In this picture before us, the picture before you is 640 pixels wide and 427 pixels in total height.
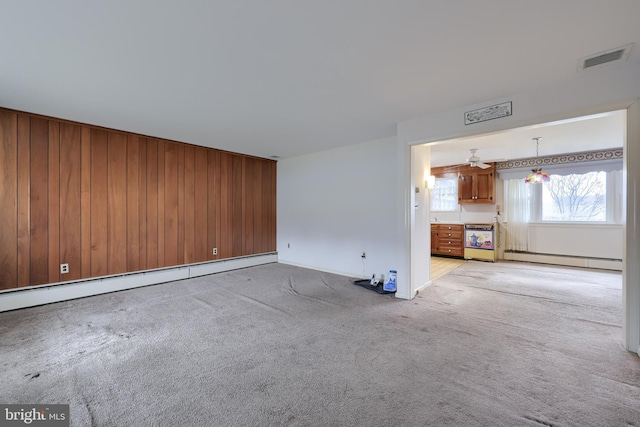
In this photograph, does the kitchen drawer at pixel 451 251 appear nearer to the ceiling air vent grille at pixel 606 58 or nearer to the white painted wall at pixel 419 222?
the white painted wall at pixel 419 222

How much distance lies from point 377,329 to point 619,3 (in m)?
2.93

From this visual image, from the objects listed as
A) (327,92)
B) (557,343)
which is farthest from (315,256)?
(557,343)

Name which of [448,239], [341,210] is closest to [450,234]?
[448,239]

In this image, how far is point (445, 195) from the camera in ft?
25.5

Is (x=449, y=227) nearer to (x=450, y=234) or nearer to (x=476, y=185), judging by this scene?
(x=450, y=234)

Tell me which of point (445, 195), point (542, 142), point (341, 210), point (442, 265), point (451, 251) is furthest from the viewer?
point (445, 195)

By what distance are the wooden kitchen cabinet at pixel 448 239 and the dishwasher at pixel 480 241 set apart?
0.39 feet

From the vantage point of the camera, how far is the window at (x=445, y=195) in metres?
7.61

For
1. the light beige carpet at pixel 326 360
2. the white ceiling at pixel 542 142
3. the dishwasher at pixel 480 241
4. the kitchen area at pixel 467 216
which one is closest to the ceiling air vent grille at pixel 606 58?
the white ceiling at pixel 542 142

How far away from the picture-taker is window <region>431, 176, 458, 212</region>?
299 inches

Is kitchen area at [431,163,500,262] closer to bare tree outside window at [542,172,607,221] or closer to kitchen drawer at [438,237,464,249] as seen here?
kitchen drawer at [438,237,464,249]

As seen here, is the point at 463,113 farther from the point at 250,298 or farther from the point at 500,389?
the point at 250,298

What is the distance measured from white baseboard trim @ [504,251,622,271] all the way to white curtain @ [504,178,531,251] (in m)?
0.17

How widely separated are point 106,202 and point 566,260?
29.4ft
